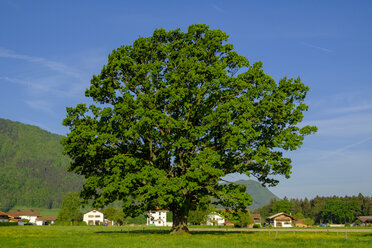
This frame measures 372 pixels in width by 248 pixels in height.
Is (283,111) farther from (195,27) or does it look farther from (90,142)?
(90,142)

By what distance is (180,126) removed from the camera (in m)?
36.3

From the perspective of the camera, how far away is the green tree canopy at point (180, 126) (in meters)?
36.6

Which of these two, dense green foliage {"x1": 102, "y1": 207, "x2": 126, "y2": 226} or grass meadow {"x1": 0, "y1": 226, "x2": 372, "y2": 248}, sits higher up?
grass meadow {"x1": 0, "y1": 226, "x2": 372, "y2": 248}

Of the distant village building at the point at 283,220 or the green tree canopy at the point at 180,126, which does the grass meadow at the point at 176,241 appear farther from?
the distant village building at the point at 283,220

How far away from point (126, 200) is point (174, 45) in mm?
17921

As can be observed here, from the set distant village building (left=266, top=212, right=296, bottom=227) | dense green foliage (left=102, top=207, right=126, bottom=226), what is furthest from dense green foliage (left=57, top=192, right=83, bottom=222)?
distant village building (left=266, top=212, right=296, bottom=227)

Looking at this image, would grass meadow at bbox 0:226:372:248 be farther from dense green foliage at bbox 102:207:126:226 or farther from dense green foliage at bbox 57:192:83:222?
dense green foliage at bbox 102:207:126:226

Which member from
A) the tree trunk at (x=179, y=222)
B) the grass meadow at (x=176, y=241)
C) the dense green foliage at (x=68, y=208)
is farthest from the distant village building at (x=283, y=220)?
the tree trunk at (x=179, y=222)

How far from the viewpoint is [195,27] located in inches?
1702

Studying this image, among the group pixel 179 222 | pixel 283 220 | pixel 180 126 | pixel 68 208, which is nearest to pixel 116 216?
pixel 68 208

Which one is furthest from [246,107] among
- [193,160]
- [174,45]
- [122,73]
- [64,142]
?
[64,142]

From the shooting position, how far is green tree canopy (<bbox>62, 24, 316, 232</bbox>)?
36594 millimetres

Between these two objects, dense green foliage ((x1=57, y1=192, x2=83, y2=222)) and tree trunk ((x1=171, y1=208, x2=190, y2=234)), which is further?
dense green foliage ((x1=57, y1=192, x2=83, y2=222))

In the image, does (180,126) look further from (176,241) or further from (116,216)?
(116,216)
